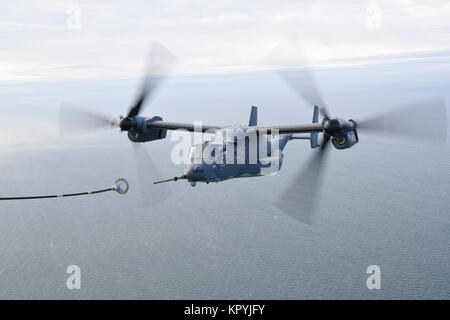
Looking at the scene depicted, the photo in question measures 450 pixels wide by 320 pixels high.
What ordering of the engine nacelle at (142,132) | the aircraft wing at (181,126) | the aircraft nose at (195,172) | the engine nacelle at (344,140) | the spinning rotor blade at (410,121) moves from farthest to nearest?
the engine nacelle at (142,132) → the aircraft wing at (181,126) → the aircraft nose at (195,172) → the engine nacelle at (344,140) → the spinning rotor blade at (410,121)

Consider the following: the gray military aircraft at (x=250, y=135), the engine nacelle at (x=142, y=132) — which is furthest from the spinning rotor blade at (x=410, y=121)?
the engine nacelle at (x=142, y=132)

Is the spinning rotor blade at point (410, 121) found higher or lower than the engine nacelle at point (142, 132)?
lower

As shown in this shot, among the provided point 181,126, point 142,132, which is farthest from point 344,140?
point 142,132

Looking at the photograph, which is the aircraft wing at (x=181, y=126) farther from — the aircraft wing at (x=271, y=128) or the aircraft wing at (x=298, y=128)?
the aircraft wing at (x=298, y=128)

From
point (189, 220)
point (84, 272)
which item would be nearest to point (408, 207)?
point (189, 220)

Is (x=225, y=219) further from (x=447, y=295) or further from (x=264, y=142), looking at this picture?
(x=264, y=142)

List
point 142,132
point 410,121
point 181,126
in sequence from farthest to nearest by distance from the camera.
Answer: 1. point 142,132
2. point 181,126
3. point 410,121

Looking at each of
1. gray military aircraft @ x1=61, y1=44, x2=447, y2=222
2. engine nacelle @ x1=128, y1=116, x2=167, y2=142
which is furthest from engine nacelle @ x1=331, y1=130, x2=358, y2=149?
engine nacelle @ x1=128, y1=116, x2=167, y2=142

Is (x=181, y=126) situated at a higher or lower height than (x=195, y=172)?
higher

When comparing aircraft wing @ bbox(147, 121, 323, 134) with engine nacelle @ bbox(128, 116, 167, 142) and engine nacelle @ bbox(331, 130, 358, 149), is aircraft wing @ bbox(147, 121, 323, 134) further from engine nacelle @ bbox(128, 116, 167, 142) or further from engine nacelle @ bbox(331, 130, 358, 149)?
engine nacelle @ bbox(331, 130, 358, 149)

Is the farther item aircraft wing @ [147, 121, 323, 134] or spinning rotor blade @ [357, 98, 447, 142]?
aircraft wing @ [147, 121, 323, 134]

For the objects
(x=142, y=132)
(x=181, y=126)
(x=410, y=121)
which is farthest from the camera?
(x=142, y=132)

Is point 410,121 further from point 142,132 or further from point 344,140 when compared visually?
point 142,132
